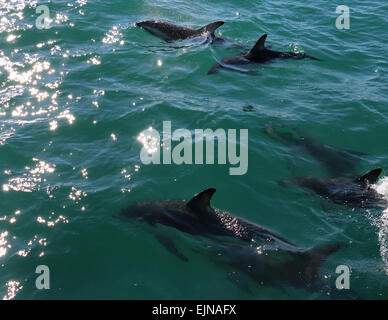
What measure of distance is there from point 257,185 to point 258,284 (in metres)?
3.02

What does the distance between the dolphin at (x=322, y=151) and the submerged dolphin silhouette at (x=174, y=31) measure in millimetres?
6241

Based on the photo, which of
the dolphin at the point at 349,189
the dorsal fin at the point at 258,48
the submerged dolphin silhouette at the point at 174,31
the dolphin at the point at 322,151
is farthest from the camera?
the submerged dolphin silhouette at the point at 174,31

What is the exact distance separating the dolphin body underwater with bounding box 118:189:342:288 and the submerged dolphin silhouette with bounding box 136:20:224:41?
9444 mm

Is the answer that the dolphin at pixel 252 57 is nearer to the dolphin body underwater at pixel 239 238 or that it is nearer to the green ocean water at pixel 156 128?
the green ocean water at pixel 156 128

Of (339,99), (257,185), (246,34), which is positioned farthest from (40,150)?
(246,34)

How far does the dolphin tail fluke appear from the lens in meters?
7.70

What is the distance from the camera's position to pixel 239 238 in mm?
8406

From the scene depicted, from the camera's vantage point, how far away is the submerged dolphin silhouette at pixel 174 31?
1662cm

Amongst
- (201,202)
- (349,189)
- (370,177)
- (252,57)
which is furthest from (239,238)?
(252,57)

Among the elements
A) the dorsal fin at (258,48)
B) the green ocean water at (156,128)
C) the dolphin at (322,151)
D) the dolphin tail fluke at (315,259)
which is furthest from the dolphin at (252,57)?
the dolphin tail fluke at (315,259)

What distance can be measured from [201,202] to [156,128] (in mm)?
3778

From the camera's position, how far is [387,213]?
928cm

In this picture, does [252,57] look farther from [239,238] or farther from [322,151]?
[239,238]
